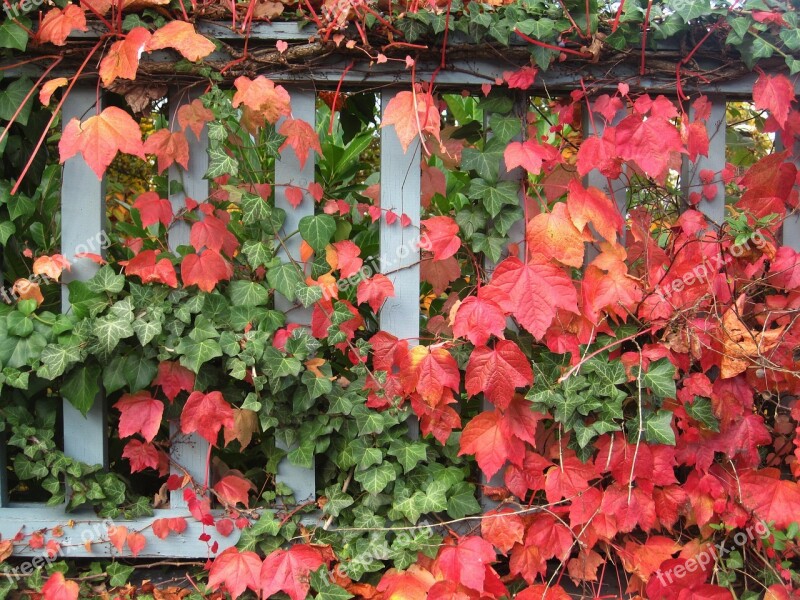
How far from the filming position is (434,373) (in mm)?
1695

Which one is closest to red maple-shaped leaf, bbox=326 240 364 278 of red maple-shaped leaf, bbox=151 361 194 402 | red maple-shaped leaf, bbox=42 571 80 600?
red maple-shaped leaf, bbox=151 361 194 402

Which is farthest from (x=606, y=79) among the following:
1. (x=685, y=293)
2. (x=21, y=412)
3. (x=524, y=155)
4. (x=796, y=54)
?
(x=21, y=412)

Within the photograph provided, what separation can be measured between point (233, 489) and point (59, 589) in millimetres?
518

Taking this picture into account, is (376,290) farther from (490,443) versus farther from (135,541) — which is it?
(135,541)

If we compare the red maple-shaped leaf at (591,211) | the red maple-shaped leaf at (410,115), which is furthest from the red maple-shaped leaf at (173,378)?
the red maple-shaped leaf at (591,211)

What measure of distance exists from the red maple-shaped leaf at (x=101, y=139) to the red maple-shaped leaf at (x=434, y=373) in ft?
2.82

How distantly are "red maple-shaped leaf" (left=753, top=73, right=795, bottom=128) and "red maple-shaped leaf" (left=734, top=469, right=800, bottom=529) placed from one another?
0.97m

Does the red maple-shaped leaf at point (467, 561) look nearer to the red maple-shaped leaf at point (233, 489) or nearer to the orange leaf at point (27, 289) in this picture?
the red maple-shaped leaf at point (233, 489)

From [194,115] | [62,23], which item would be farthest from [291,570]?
[62,23]

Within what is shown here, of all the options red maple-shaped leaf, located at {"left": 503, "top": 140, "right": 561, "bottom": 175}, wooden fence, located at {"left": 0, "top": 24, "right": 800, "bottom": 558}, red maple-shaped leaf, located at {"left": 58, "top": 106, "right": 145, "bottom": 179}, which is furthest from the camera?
wooden fence, located at {"left": 0, "top": 24, "right": 800, "bottom": 558}

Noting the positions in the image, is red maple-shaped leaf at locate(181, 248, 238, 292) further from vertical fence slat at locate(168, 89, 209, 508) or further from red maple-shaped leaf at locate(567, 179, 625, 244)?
red maple-shaped leaf at locate(567, 179, 625, 244)

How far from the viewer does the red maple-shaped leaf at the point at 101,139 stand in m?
1.56

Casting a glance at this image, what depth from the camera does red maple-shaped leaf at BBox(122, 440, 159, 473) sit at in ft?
5.95

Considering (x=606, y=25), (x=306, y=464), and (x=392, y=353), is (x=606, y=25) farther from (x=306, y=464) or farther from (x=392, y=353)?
(x=306, y=464)
